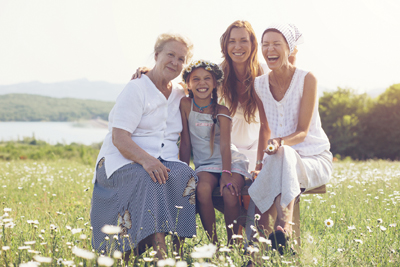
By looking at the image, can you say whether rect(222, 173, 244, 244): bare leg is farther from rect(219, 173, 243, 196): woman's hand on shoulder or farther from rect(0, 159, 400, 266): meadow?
rect(0, 159, 400, 266): meadow

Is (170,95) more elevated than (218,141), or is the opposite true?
(170,95)

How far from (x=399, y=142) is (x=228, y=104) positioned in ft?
95.3

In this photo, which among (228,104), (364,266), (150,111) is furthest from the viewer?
(228,104)

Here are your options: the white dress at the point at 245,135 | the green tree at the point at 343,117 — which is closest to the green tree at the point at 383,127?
the green tree at the point at 343,117

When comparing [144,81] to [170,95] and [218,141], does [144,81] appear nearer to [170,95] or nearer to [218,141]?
[170,95]

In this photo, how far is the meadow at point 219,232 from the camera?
2377 millimetres

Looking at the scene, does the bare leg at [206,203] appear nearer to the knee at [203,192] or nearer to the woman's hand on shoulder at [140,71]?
the knee at [203,192]

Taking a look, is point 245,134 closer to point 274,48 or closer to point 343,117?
point 274,48

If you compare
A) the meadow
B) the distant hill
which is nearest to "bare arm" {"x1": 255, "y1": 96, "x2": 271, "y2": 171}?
the meadow

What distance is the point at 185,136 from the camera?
12.1 feet

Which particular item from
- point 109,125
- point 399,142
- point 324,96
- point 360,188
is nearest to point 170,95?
point 109,125

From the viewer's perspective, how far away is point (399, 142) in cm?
2902

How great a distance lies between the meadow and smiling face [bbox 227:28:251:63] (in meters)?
1.85

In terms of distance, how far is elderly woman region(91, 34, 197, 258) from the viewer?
297 cm
